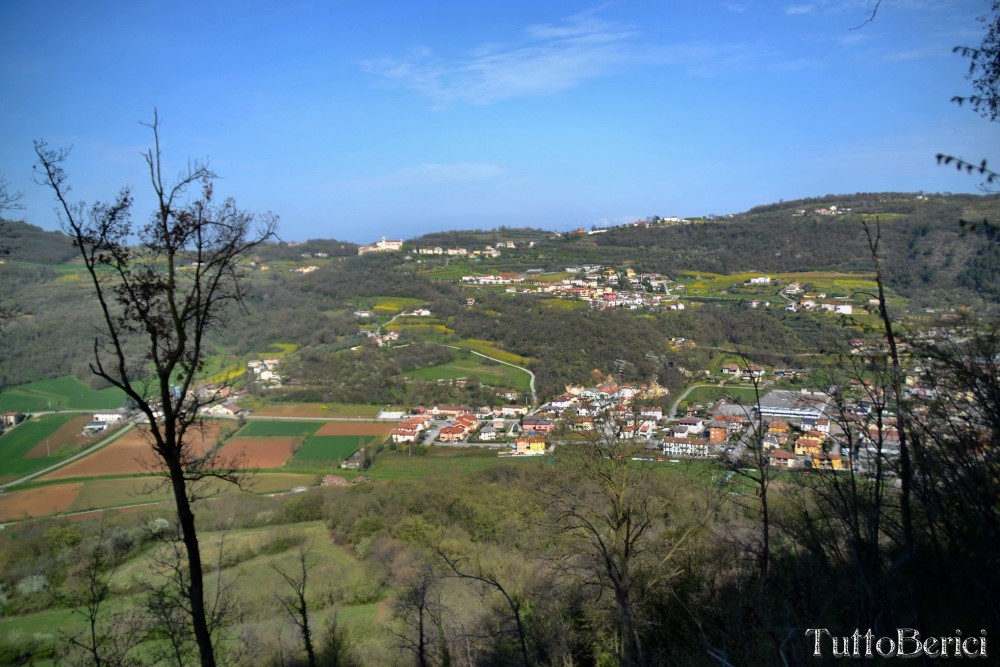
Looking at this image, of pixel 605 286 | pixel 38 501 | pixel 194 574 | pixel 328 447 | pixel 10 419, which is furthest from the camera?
pixel 605 286

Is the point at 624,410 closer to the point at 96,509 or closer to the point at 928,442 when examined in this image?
the point at 928,442

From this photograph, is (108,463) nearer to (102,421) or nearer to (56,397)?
(102,421)

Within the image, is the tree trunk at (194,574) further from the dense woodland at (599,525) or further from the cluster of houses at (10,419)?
the cluster of houses at (10,419)

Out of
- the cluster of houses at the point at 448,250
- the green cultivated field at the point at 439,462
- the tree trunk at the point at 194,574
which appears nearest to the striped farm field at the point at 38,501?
the green cultivated field at the point at 439,462

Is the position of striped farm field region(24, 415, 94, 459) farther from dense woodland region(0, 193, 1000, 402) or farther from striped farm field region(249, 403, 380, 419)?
striped farm field region(249, 403, 380, 419)

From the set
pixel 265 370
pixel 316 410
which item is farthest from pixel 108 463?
pixel 265 370

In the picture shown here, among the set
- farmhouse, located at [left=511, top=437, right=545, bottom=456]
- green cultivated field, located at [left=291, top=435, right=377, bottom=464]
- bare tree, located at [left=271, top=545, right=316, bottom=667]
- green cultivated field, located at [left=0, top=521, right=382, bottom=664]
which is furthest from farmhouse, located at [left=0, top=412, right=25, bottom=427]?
farmhouse, located at [left=511, top=437, right=545, bottom=456]
